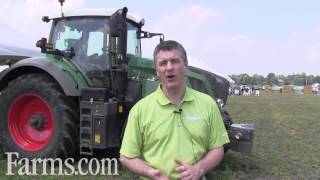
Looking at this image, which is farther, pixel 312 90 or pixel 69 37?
pixel 312 90

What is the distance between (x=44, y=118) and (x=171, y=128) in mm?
5098

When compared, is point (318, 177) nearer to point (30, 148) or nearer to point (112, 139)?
point (112, 139)

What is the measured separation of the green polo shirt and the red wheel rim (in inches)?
184

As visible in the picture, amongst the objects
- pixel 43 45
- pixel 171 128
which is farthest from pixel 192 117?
pixel 43 45

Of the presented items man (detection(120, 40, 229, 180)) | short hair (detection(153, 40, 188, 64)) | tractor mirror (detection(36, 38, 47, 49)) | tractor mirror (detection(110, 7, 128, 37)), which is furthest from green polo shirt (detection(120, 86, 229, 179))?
tractor mirror (detection(36, 38, 47, 49))

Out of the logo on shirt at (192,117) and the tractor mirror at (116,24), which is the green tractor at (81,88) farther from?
the logo on shirt at (192,117)

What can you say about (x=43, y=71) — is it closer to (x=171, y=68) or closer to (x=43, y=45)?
(x=43, y=45)

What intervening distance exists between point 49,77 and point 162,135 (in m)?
5.00

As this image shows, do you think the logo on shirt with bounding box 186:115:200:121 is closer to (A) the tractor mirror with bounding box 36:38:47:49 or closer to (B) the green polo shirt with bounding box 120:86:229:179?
(B) the green polo shirt with bounding box 120:86:229:179

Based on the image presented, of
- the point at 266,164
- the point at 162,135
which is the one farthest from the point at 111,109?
the point at 162,135

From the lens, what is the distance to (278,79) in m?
144

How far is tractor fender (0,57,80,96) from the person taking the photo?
23.3 feet

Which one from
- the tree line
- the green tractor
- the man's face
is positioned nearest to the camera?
the man's face

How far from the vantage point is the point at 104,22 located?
7.38 m
